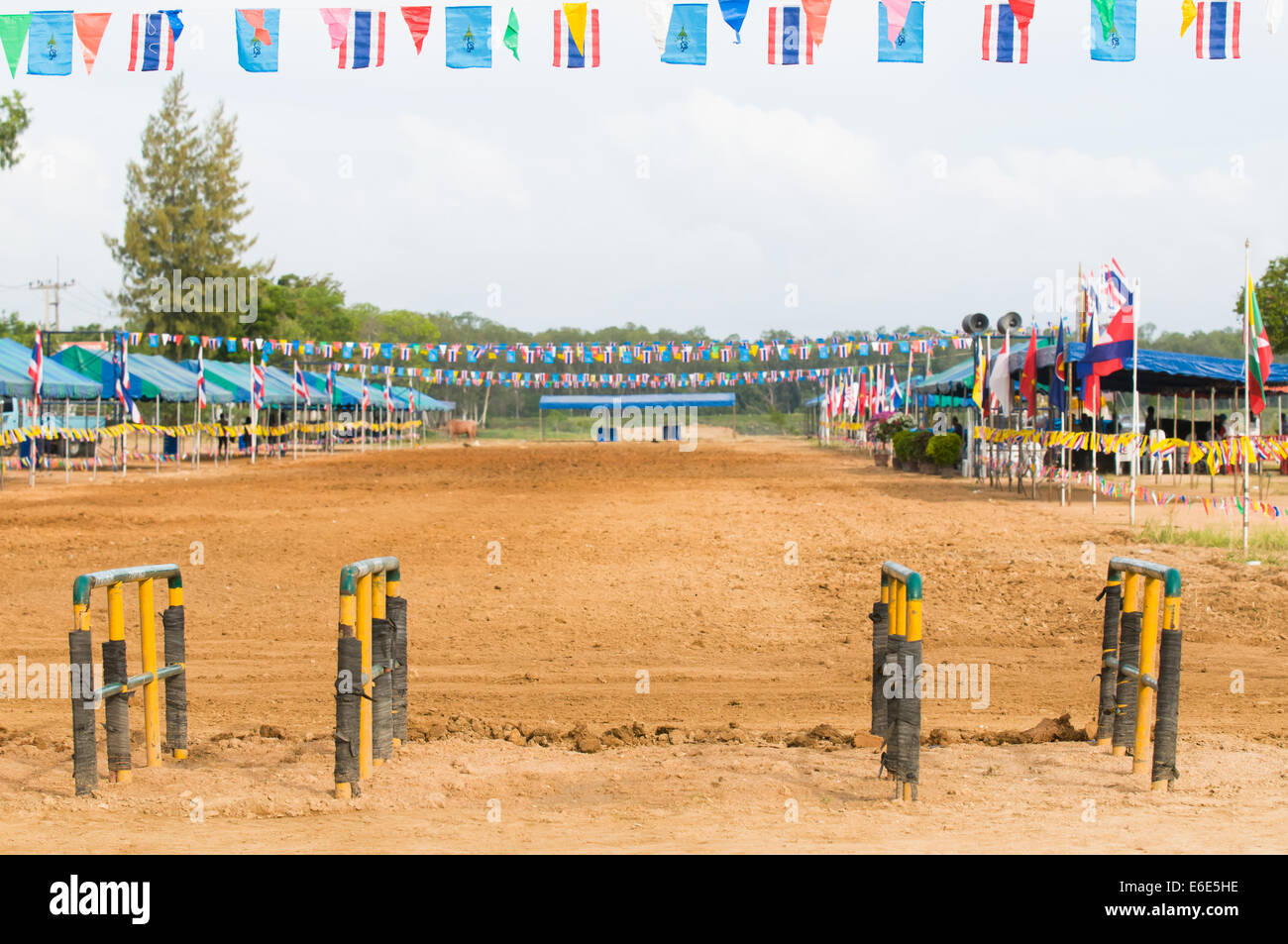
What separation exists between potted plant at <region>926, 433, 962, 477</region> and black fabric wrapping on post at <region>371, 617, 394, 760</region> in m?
26.6

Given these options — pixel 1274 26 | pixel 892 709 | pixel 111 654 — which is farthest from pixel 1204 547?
pixel 111 654

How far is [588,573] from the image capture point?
13297 millimetres

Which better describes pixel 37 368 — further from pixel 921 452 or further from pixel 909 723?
pixel 909 723

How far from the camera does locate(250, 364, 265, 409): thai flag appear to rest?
124ft

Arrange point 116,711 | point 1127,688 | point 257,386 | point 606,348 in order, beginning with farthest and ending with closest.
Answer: point 606,348 < point 257,386 < point 1127,688 < point 116,711

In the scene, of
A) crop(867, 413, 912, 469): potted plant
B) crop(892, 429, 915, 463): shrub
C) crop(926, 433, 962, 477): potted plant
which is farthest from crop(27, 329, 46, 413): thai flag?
crop(867, 413, 912, 469): potted plant

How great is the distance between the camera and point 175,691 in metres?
6.48

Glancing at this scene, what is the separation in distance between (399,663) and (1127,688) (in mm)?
3900

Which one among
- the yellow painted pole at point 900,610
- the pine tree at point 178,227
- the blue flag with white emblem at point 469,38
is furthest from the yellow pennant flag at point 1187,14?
the pine tree at point 178,227

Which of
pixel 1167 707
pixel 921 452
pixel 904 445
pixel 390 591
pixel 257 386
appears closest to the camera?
pixel 1167 707

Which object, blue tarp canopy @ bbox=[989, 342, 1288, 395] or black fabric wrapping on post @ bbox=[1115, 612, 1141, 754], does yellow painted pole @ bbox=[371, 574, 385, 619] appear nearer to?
black fabric wrapping on post @ bbox=[1115, 612, 1141, 754]

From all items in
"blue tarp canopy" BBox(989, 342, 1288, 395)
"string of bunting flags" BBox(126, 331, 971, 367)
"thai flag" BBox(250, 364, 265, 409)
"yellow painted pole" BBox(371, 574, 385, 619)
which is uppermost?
"string of bunting flags" BBox(126, 331, 971, 367)

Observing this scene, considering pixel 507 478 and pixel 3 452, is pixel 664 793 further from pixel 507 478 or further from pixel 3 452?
pixel 3 452

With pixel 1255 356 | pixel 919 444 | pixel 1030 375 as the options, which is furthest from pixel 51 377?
pixel 1255 356
